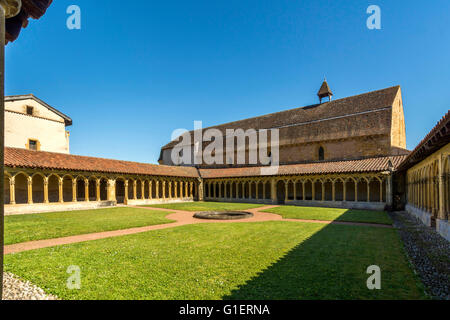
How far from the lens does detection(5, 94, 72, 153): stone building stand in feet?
83.8

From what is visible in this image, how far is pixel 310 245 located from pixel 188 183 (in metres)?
25.7

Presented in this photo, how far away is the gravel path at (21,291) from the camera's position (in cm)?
410

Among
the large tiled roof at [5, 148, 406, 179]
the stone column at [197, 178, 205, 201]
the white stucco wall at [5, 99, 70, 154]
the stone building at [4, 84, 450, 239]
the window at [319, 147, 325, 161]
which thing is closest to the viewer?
the stone building at [4, 84, 450, 239]

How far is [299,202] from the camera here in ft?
80.1

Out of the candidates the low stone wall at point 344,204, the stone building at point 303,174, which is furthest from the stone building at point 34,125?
the low stone wall at point 344,204

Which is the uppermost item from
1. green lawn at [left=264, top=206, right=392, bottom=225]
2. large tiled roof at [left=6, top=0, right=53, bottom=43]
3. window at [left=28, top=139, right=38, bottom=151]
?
window at [left=28, top=139, right=38, bottom=151]

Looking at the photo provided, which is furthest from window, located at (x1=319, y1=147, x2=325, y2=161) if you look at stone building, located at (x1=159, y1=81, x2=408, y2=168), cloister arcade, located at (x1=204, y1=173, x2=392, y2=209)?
cloister arcade, located at (x1=204, y1=173, x2=392, y2=209)

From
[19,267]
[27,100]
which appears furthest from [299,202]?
[27,100]

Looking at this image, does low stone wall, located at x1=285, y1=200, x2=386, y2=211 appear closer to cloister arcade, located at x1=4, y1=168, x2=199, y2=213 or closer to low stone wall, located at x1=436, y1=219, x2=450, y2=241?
low stone wall, located at x1=436, y1=219, x2=450, y2=241

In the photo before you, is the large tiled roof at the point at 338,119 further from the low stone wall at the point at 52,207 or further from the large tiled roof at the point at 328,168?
the low stone wall at the point at 52,207

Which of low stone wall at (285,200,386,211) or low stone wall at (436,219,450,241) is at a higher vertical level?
low stone wall at (436,219,450,241)

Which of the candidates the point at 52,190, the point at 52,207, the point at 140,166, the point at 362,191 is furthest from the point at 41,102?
the point at 362,191

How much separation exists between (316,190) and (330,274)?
22.5m

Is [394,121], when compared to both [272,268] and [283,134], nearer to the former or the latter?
[283,134]
